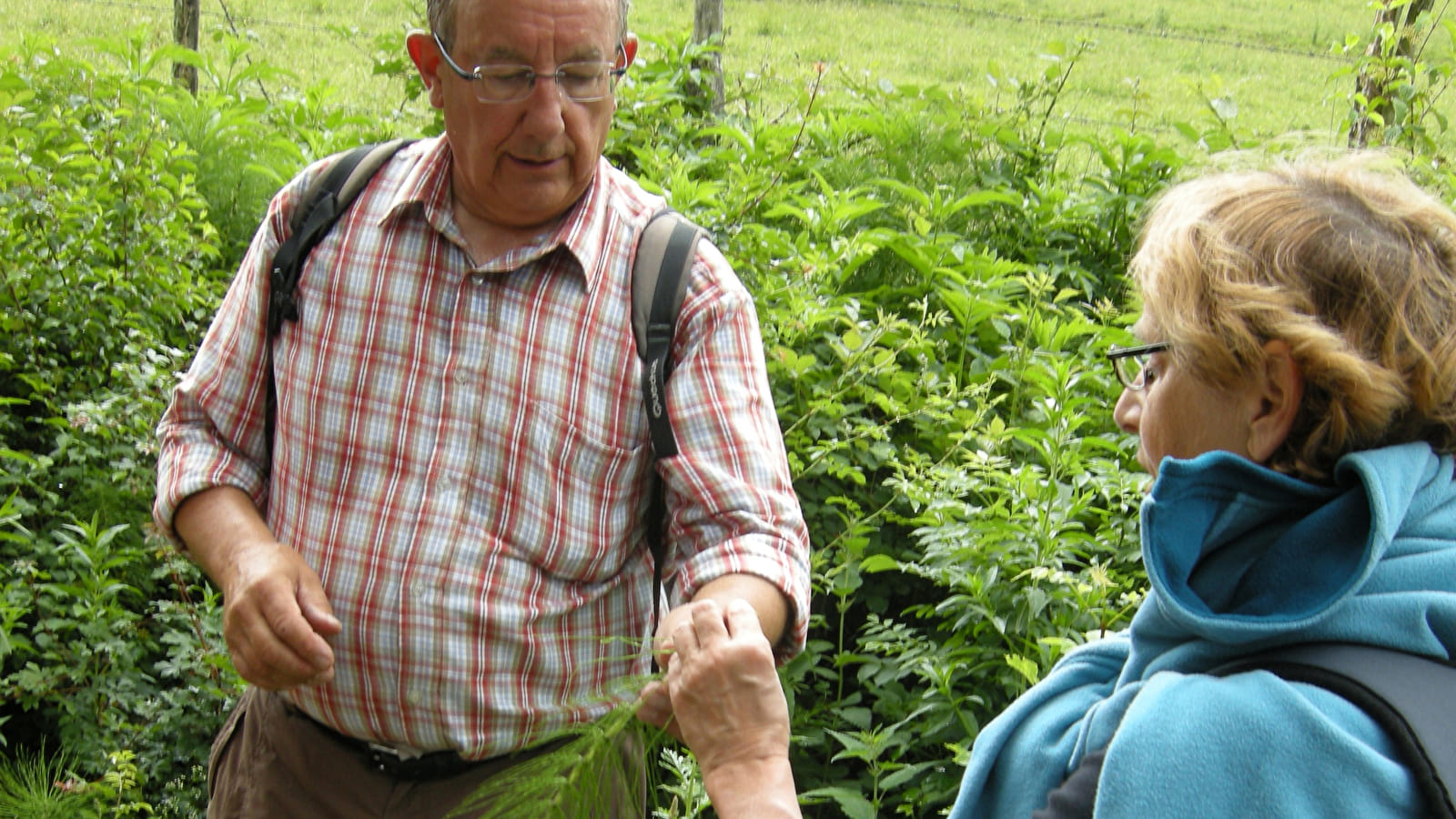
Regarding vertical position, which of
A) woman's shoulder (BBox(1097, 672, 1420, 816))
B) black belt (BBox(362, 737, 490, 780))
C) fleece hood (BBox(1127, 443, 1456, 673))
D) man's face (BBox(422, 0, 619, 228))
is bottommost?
black belt (BBox(362, 737, 490, 780))

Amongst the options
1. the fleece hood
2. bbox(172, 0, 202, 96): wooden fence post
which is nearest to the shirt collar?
the fleece hood

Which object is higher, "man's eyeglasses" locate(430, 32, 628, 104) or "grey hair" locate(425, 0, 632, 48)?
"grey hair" locate(425, 0, 632, 48)

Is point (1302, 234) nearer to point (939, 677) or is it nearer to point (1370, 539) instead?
point (1370, 539)

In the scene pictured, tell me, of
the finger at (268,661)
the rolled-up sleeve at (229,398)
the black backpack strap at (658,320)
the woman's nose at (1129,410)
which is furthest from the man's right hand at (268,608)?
the woman's nose at (1129,410)

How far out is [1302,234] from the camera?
142cm

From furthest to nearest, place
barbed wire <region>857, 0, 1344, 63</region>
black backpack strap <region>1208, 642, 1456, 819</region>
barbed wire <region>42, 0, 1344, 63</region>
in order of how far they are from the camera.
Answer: barbed wire <region>857, 0, 1344, 63</region> → barbed wire <region>42, 0, 1344, 63</region> → black backpack strap <region>1208, 642, 1456, 819</region>

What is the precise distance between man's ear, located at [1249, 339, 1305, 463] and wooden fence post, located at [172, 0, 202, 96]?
19.7 feet

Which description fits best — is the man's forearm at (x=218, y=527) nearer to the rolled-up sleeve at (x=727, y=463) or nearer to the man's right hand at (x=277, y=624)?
the man's right hand at (x=277, y=624)

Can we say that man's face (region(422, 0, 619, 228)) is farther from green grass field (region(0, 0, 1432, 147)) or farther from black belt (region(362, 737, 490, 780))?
green grass field (region(0, 0, 1432, 147))

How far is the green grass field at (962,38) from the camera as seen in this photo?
7.74m

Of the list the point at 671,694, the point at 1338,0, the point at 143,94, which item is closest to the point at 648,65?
the point at 143,94

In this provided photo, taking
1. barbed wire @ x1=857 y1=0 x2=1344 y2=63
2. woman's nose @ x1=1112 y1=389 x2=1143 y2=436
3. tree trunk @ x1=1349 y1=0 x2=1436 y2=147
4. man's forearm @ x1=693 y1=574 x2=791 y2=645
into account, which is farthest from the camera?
barbed wire @ x1=857 y1=0 x2=1344 y2=63

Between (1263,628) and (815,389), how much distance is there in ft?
7.88

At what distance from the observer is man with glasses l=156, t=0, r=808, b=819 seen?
77.7 inches
